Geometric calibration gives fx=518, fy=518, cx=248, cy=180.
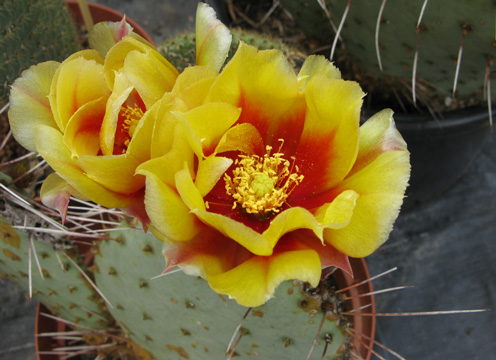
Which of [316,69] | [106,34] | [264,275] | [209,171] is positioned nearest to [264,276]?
[264,275]

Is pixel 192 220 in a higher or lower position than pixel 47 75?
lower

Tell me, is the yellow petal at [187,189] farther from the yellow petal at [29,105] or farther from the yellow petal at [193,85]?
the yellow petal at [29,105]

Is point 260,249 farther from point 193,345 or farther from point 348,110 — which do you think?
point 193,345

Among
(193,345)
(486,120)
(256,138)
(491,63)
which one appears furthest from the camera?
(486,120)

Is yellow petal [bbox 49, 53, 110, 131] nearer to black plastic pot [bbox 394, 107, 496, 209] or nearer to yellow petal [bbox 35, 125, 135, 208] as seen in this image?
yellow petal [bbox 35, 125, 135, 208]

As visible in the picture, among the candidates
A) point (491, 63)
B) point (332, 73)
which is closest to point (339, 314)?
point (332, 73)
